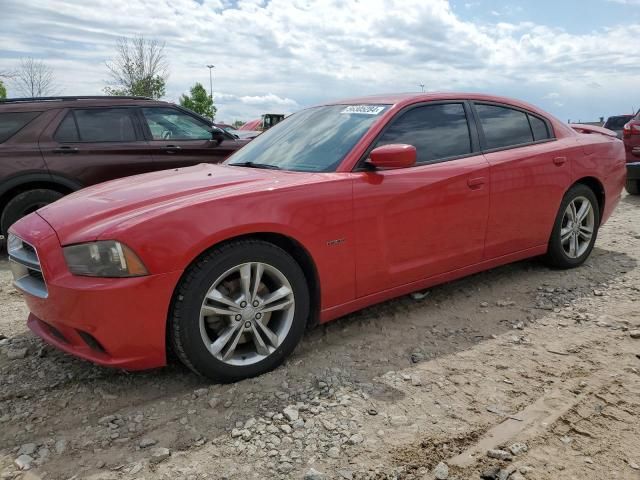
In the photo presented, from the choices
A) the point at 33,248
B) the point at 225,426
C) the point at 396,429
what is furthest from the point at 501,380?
the point at 33,248

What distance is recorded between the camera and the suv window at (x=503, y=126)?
403cm

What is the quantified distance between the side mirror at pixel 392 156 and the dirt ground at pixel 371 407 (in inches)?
43.3

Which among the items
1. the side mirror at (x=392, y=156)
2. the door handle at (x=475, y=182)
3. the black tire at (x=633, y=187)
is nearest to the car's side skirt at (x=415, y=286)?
the door handle at (x=475, y=182)

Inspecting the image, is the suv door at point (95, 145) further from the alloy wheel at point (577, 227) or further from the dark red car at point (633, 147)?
the dark red car at point (633, 147)

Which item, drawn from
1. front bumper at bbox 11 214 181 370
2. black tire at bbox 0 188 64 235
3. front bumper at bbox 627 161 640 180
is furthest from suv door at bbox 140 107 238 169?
front bumper at bbox 627 161 640 180

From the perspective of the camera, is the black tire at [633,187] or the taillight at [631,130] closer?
the black tire at [633,187]

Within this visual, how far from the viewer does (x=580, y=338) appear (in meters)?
3.36

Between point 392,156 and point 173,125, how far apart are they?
4374 mm

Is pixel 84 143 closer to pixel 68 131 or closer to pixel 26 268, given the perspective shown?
pixel 68 131

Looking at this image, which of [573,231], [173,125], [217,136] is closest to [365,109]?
[573,231]

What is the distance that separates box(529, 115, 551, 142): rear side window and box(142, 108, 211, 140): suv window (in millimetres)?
4095

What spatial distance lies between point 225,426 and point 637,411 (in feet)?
6.36

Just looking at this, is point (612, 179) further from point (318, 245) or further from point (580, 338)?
point (318, 245)

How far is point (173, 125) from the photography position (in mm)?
6766
